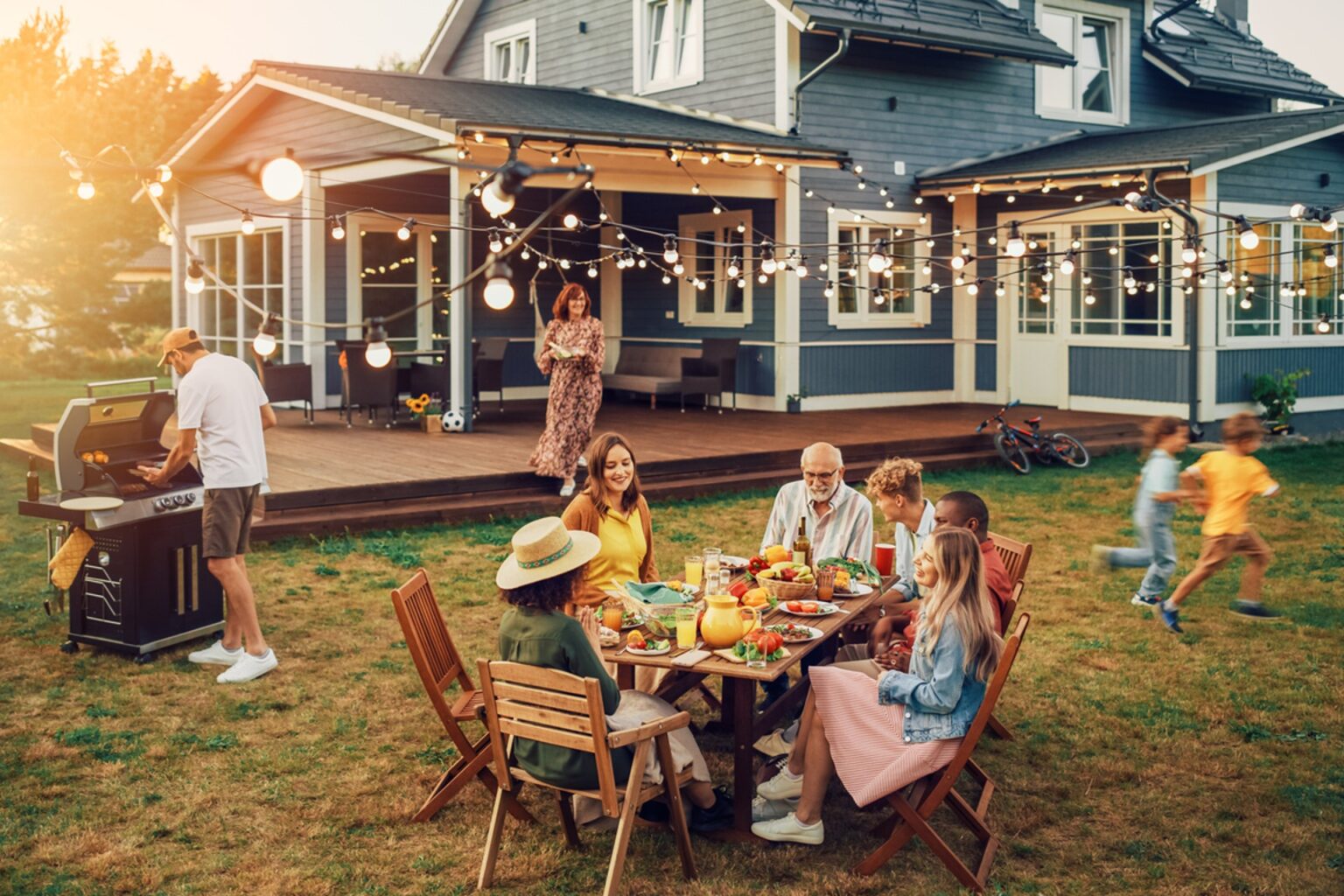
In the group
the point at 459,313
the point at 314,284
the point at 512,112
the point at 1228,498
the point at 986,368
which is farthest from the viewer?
the point at 986,368

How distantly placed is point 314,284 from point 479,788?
11644 mm

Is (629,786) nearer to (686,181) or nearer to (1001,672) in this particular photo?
(1001,672)

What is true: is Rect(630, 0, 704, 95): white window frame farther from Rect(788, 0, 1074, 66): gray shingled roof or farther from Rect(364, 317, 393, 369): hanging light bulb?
Rect(364, 317, 393, 369): hanging light bulb

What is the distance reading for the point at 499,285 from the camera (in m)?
4.04

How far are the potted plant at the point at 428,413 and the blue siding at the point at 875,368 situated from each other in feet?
14.4

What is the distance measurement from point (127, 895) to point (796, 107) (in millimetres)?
12981

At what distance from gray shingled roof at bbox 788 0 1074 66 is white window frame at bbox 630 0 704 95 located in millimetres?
1895

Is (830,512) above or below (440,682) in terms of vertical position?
above

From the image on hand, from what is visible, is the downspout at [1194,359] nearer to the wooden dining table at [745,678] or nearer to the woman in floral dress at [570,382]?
the woman in floral dress at [570,382]

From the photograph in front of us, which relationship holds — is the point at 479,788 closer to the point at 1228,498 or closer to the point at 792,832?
the point at 792,832

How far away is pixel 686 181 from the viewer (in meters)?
14.5

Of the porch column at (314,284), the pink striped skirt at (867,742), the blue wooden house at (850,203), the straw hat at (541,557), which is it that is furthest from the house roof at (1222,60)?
the straw hat at (541,557)

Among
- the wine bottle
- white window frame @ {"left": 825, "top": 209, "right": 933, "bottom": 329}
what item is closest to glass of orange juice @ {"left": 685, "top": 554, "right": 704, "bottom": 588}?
the wine bottle

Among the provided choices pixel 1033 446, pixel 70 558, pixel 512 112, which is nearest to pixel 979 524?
pixel 70 558
